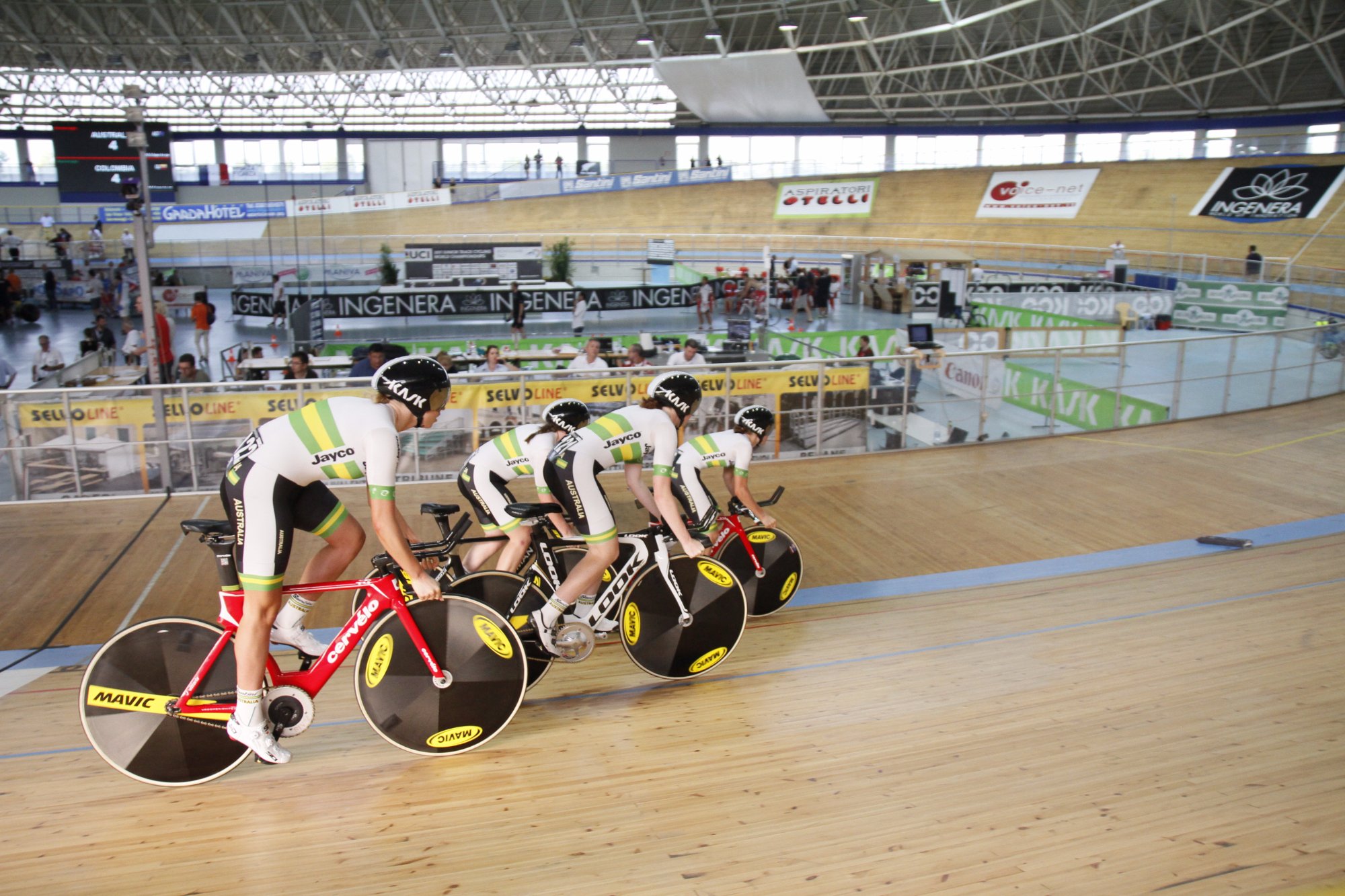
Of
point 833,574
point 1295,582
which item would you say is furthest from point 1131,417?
point 833,574

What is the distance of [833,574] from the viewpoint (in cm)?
611

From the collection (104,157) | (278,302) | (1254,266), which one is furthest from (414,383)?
(1254,266)

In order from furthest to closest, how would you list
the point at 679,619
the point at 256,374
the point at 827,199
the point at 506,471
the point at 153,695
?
the point at 827,199, the point at 256,374, the point at 506,471, the point at 679,619, the point at 153,695

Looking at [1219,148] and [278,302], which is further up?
[1219,148]

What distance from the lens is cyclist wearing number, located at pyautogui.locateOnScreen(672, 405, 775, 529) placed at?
16.5 ft

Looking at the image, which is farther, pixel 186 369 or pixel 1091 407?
pixel 186 369

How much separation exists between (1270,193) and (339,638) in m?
30.4

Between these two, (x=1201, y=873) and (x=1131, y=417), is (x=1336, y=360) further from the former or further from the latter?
(x=1201, y=873)

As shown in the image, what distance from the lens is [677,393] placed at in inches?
165

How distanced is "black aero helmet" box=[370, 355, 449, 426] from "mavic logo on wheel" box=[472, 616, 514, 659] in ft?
2.35

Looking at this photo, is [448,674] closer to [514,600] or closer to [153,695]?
[514,600]

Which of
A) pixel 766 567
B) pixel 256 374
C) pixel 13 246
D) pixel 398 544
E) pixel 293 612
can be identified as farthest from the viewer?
pixel 13 246

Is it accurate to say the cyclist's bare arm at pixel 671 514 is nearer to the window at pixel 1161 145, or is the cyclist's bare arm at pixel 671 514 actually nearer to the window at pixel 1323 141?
the window at pixel 1323 141

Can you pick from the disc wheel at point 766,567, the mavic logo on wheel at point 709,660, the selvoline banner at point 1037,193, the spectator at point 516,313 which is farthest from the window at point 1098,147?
the mavic logo on wheel at point 709,660
